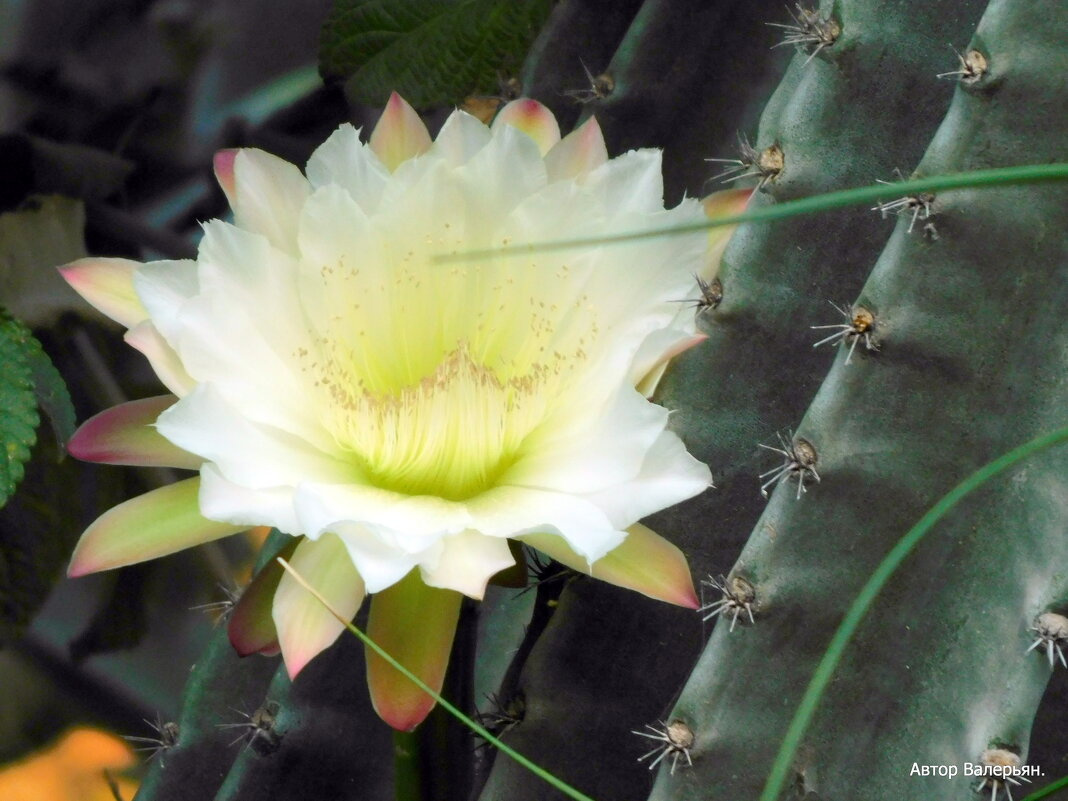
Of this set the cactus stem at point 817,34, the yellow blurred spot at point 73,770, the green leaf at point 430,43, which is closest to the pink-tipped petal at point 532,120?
the cactus stem at point 817,34

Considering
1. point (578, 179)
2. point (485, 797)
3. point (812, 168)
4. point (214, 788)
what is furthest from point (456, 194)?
point (214, 788)

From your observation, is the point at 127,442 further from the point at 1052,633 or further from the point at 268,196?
the point at 1052,633

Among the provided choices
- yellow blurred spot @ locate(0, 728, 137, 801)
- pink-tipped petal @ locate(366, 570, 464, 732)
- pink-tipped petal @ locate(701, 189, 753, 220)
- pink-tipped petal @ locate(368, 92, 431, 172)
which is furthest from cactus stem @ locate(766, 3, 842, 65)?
yellow blurred spot @ locate(0, 728, 137, 801)

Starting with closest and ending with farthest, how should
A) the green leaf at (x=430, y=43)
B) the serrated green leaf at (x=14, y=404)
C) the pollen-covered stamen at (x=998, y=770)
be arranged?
the pollen-covered stamen at (x=998, y=770)
the serrated green leaf at (x=14, y=404)
the green leaf at (x=430, y=43)

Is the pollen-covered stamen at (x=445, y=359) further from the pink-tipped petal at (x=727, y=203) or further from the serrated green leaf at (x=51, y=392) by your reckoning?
the serrated green leaf at (x=51, y=392)

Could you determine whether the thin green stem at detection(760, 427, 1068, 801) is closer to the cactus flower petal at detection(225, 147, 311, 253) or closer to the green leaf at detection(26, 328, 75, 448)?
the cactus flower petal at detection(225, 147, 311, 253)

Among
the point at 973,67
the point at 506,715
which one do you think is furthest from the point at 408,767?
the point at 973,67
